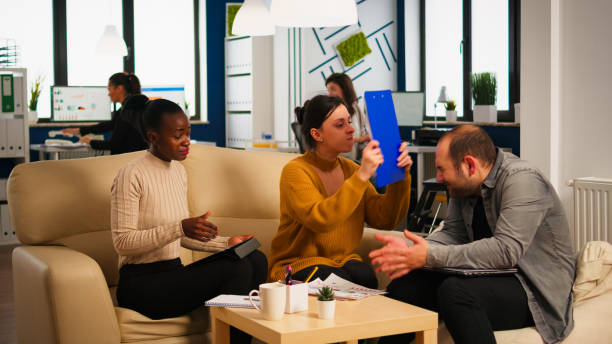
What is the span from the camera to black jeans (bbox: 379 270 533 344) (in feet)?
6.75

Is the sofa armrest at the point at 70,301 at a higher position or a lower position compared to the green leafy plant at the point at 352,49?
lower

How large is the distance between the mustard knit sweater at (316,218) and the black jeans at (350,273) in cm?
4

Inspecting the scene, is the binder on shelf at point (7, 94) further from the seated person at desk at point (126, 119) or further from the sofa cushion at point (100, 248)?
the sofa cushion at point (100, 248)

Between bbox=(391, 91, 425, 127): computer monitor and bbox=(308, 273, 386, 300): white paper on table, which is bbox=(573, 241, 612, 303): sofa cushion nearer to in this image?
bbox=(308, 273, 386, 300): white paper on table

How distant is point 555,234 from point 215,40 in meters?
6.81

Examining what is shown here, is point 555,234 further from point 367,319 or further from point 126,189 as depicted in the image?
point 126,189

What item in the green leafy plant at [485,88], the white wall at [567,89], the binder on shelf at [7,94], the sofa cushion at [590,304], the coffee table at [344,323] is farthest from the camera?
the green leafy plant at [485,88]

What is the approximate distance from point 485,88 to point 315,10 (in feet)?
13.3

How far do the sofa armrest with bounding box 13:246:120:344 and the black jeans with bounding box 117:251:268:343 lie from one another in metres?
0.12

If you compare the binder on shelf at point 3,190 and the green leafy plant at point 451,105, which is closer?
the binder on shelf at point 3,190

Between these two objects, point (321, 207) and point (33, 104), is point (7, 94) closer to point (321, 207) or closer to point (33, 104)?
A: point (33, 104)

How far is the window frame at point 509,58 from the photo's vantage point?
6523 millimetres

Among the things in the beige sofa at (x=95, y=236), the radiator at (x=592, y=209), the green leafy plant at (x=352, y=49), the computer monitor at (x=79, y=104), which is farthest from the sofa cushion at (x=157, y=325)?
the green leafy plant at (x=352, y=49)

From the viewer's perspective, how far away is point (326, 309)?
1.95m
